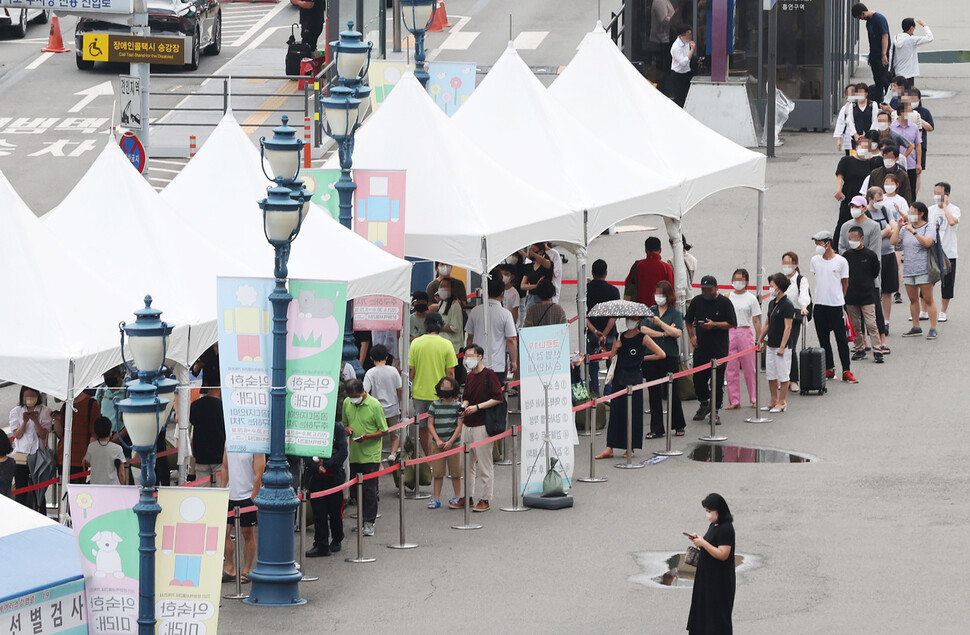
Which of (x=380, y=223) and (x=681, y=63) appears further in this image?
(x=681, y=63)

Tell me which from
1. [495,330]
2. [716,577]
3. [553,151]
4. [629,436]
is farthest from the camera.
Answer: [553,151]

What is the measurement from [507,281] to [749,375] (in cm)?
334

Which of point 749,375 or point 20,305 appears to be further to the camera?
point 749,375

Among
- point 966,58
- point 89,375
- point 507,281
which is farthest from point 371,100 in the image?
point 966,58

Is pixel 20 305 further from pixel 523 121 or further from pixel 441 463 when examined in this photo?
pixel 523 121

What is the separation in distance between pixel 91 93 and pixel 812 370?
21639mm

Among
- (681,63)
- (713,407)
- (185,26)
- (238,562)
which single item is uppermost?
(185,26)

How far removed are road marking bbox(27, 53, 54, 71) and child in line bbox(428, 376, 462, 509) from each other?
25168 mm

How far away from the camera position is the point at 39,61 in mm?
40844

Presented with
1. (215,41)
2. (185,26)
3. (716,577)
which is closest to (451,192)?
(716,577)

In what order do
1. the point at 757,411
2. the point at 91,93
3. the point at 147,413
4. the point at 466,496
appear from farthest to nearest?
the point at 91,93, the point at 757,411, the point at 466,496, the point at 147,413

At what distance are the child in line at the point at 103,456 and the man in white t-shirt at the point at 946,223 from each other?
36.3ft

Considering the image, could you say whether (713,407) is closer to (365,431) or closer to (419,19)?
(365,431)

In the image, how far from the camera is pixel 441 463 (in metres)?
17.6
